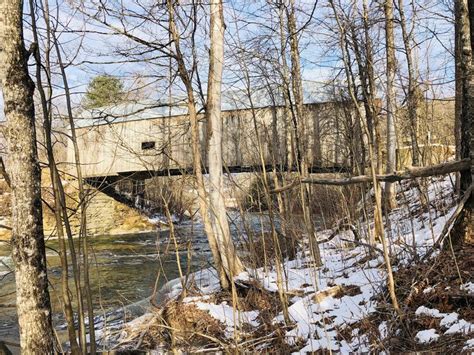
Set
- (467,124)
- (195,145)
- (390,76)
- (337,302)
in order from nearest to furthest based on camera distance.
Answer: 1. (467,124)
2. (337,302)
3. (195,145)
4. (390,76)

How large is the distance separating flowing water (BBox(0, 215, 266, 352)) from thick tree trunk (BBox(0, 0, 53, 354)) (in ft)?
3.11

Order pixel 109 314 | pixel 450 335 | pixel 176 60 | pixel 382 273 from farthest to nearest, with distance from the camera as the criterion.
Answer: pixel 109 314, pixel 176 60, pixel 382 273, pixel 450 335

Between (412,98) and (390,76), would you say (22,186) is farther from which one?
(412,98)

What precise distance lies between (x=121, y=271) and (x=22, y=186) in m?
7.59

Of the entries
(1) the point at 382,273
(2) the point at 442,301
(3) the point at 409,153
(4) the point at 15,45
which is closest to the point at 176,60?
(4) the point at 15,45

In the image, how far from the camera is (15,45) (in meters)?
2.71

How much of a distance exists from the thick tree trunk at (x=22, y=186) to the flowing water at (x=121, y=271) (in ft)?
3.11

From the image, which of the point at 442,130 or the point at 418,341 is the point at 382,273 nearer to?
the point at 418,341

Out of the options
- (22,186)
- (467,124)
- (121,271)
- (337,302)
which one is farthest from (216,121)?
(121,271)

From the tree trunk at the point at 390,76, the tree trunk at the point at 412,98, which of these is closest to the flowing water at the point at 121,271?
the tree trunk at the point at 390,76

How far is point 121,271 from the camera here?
9.90 metres

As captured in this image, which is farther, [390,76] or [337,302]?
[390,76]

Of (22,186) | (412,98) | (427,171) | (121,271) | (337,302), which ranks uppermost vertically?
(412,98)

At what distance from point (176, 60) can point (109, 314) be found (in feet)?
11.8
